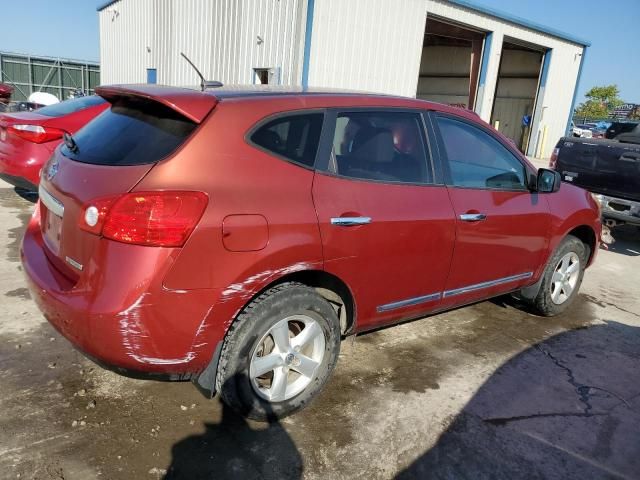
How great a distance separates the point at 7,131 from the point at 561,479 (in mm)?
6461

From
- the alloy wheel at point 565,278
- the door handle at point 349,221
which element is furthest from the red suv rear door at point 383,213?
the alloy wheel at point 565,278

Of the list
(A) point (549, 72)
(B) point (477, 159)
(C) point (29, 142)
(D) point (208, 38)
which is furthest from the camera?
(A) point (549, 72)

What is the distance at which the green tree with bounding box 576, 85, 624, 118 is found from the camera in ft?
207

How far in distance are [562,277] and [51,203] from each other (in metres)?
4.00

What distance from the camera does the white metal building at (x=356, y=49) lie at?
38.7 ft

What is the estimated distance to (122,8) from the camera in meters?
21.0

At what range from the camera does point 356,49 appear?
40.2ft

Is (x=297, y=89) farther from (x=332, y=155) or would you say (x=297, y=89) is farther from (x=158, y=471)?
(x=158, y=471)

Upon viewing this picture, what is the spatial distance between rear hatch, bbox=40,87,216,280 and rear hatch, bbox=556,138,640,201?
6371 mm

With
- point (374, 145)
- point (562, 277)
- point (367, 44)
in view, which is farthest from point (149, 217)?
point (367, 44)

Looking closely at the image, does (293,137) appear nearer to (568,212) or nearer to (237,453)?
(237,453)

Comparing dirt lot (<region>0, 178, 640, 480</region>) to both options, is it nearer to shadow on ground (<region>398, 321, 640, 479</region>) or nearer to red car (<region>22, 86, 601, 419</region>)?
shadow on ground (<region>398, 321, 640, 479</region>)

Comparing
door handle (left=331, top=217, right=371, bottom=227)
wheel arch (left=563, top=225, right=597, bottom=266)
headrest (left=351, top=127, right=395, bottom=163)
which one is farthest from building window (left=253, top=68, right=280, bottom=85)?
door handle (left=331, top=217, right=371, bottom=227)

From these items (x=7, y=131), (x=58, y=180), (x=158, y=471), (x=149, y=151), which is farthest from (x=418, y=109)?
(x=7, y=131)
